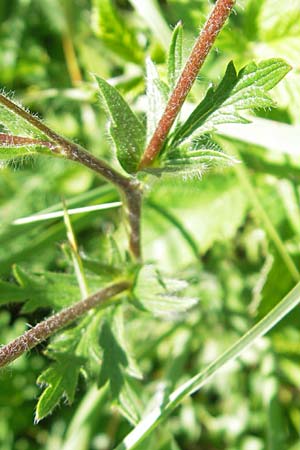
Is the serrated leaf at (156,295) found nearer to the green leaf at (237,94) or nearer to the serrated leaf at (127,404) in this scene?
the serrated leaf at (127,404)

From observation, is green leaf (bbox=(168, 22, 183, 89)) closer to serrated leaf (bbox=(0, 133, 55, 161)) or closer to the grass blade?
serrated leaf (bbox=(0, 133, 55, 161))

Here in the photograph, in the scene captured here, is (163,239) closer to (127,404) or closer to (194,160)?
(127,404)

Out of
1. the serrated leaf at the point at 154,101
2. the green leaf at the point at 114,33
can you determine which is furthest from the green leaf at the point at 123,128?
the green leaf at the point at 114,33

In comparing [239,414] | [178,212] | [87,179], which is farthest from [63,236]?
[239,414]

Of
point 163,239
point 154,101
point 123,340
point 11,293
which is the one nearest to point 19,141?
point 154,101

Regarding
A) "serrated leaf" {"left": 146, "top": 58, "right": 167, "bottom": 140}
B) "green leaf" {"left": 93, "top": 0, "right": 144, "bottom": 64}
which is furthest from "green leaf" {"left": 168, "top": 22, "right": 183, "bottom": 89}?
"green leaf" {"left": 93, "top": 0, "right": 144, "bottom": 64}

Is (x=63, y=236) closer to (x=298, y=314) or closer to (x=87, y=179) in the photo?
(x=87, y=179)

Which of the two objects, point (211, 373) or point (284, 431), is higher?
point (211, 373)
